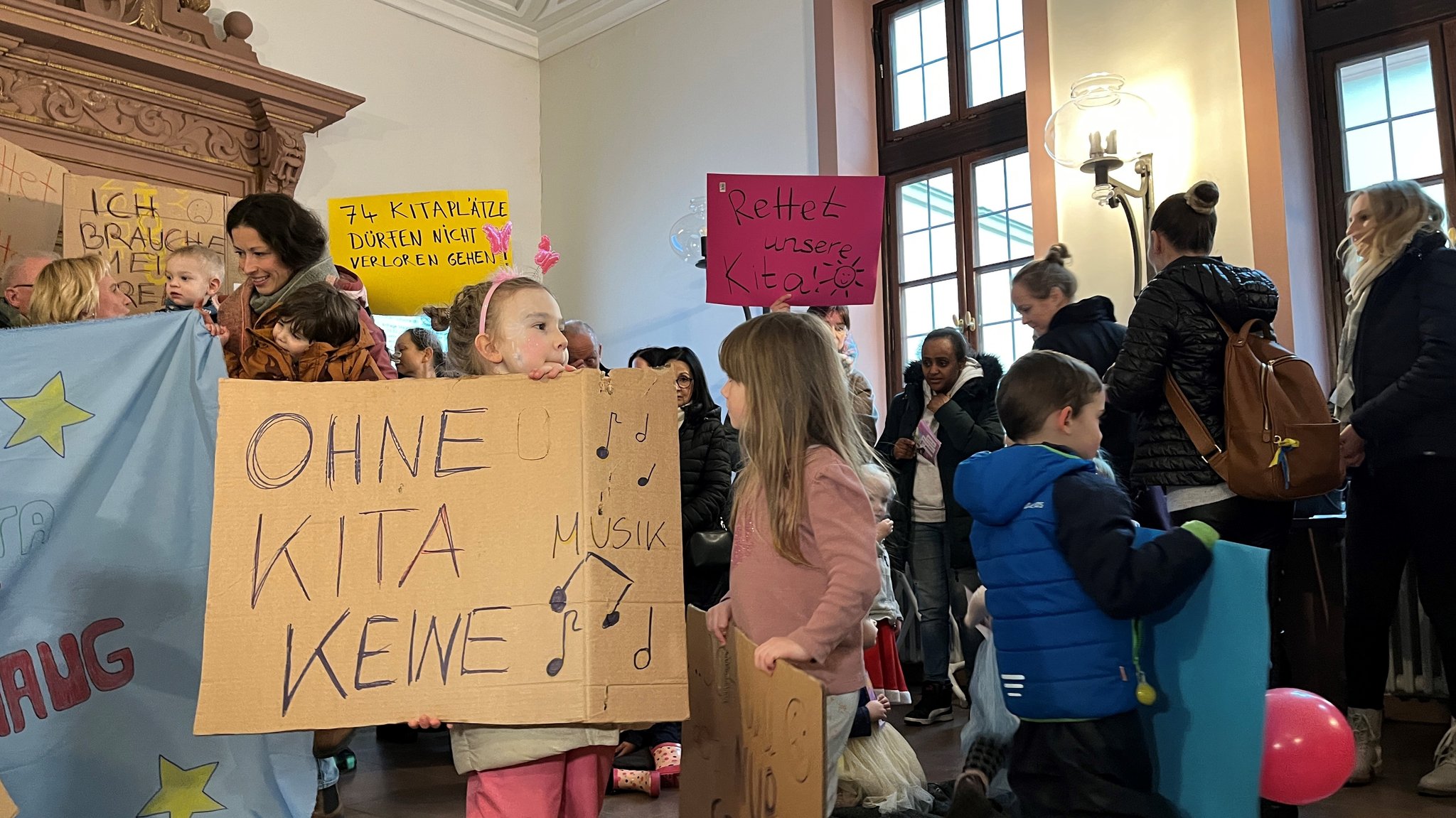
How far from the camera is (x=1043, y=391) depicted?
2123 mm

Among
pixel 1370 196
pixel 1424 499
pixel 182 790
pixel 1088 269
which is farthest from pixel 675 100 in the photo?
pixel 182 790

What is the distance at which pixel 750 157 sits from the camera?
5.96 meters

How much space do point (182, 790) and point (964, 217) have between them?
433cm

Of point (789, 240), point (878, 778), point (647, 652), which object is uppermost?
point (789, 240)

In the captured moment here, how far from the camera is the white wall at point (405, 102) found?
593 centimetres

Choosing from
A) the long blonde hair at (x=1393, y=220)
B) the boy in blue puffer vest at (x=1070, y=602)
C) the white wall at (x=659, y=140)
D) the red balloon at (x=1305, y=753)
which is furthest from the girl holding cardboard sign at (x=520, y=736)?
the white wall at (x=659, y=140)

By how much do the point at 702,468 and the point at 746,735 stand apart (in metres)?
1.96

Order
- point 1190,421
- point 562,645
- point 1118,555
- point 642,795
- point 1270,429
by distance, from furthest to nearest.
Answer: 1. point 642,795
2. point 1190,421
3. point 1270,429
4. point 1118,555
5. point 562,645

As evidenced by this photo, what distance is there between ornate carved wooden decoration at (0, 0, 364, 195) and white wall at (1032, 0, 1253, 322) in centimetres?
353

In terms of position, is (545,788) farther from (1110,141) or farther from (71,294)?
(1110,141)

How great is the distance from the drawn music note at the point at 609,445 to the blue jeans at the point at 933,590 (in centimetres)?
254

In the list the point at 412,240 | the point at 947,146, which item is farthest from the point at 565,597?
the point at 947,146

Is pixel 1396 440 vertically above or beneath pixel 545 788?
above

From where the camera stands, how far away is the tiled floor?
106 inches
